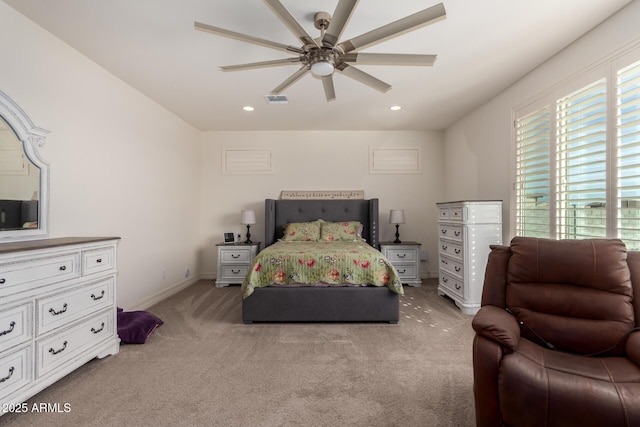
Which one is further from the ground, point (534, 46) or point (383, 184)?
point (534, 46)

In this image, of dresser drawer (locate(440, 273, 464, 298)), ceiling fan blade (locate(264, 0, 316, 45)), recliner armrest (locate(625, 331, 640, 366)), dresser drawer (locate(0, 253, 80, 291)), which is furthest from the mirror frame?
dresser drawer (locate(440, 273, 464, 298))

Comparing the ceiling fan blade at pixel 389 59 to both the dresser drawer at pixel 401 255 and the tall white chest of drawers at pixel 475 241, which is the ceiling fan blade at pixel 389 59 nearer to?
the tall white chest of drawers at pixel 475 241

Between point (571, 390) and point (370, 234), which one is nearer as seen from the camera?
point (571, 390)

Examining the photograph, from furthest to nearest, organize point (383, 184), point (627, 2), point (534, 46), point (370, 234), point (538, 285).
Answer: point (383, 184)
point (370, 234)
point (534, 46)
point (627, 2)
point (538, 285)

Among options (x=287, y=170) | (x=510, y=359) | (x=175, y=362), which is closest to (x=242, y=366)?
(x=175, y=362)

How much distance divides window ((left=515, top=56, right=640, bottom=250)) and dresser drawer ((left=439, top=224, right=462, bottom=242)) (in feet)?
1.99

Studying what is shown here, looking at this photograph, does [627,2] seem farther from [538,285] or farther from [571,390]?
[571,390]

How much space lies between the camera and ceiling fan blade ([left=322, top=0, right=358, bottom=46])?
146 cm

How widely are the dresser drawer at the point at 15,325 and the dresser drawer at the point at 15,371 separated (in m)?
0.06

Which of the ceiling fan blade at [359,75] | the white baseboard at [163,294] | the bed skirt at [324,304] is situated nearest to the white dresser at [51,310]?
the white baseboard at [163,294]

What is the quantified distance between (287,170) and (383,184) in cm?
172

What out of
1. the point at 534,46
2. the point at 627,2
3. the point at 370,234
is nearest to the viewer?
the point at 627,2

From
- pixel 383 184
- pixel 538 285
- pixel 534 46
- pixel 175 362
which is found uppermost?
pixel 534 46

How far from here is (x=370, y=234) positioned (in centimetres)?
454
